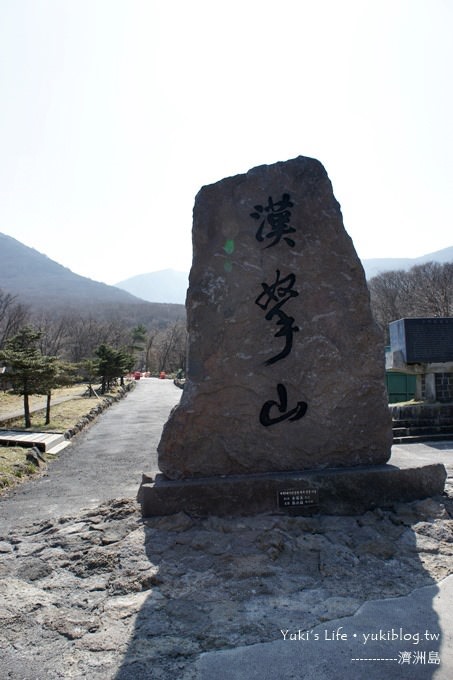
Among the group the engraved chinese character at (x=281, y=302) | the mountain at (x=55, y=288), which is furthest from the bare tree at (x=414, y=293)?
the mountain at (x=55, y=288)

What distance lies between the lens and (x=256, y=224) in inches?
180

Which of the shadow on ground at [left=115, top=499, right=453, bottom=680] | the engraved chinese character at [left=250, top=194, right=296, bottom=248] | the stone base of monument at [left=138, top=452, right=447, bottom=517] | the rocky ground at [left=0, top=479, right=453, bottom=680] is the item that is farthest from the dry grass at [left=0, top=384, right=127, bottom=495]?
the engraved chinese character at [left=250, top=194, right=296, bottom=248]

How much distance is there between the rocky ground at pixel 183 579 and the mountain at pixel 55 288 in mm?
86077

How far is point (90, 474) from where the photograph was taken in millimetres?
7449

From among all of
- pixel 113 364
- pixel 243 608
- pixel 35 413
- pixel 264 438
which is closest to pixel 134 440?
pixel 35 413

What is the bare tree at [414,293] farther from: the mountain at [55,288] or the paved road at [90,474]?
the mountain at [55,288]

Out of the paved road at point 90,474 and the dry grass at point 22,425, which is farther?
the dry grass at point 22,425

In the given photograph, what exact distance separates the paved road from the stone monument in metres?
1.79

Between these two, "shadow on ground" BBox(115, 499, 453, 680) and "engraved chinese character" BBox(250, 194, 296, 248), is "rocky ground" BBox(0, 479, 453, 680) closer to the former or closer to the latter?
"shadow on ground" BBox(115, 499, 453, 680)

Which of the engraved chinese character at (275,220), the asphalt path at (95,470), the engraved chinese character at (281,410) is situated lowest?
the asphalt path at (95,470)

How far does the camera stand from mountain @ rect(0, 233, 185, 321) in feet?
325

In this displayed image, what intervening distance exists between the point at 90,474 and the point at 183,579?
4.68m

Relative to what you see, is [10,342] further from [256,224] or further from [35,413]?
[256,224]

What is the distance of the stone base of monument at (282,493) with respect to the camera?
396 centimetres
